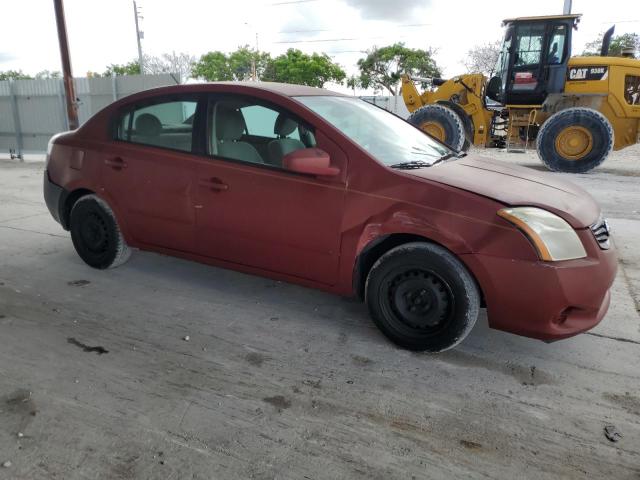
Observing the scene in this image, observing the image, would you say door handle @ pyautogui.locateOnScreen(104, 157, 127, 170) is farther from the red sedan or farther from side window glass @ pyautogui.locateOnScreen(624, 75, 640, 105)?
side window glass @ pyautogui.locateOnScreen(624, 75, 640, 105)

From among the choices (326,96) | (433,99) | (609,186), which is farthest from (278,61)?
(326,96)

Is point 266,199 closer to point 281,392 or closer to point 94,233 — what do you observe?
point 281,392

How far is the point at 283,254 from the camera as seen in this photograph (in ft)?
10.4

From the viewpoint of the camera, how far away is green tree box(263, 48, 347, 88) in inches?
1879

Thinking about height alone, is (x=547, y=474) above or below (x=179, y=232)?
below

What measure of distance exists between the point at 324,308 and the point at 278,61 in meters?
49.7

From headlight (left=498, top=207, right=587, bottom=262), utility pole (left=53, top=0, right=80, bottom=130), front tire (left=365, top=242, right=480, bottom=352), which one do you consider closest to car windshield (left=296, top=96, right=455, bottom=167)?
front tire (left=365, top=242, right=480, bottom=352)

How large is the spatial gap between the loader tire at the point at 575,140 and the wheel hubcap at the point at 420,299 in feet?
29.8

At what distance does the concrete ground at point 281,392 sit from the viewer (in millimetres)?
2035

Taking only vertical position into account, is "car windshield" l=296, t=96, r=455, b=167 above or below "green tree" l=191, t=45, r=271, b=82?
below

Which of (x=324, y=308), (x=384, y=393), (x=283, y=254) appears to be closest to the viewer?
(x=384, y=393)

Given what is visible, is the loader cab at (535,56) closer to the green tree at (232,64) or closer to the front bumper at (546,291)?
the front bumper at (546,291)

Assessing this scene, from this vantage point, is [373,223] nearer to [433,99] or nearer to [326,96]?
[326,96]

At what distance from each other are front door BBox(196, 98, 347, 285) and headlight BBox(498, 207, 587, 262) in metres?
0.99
